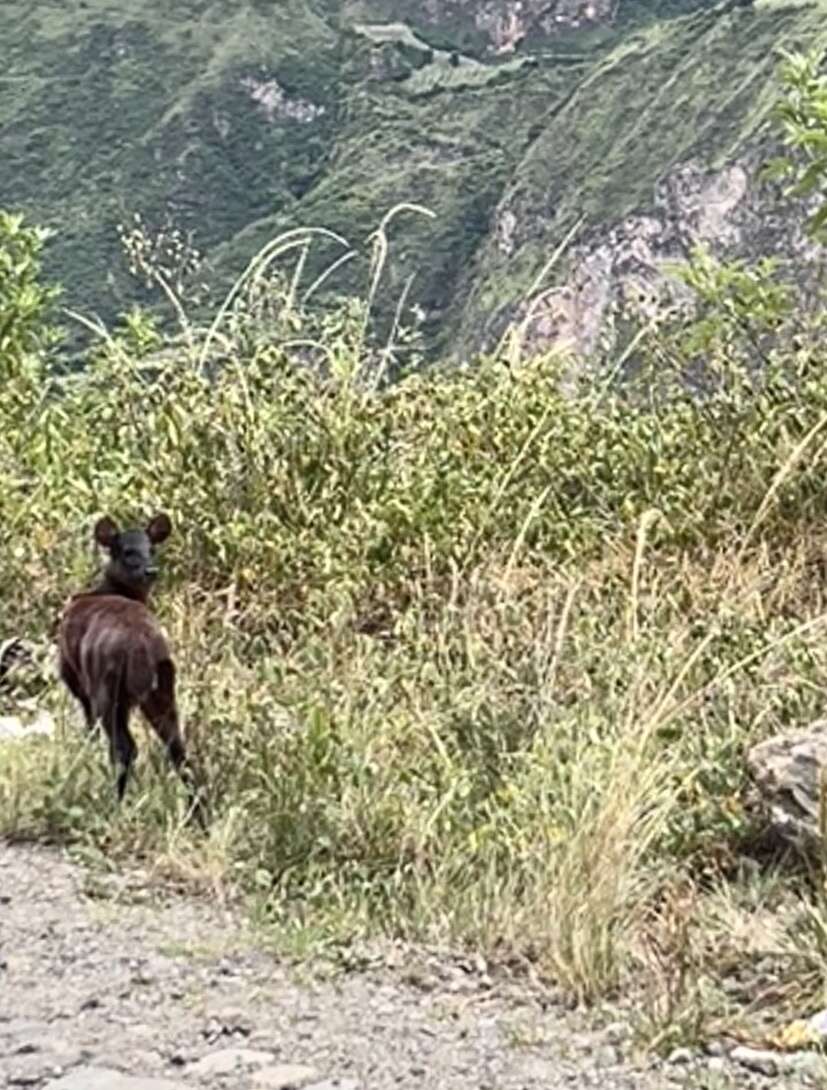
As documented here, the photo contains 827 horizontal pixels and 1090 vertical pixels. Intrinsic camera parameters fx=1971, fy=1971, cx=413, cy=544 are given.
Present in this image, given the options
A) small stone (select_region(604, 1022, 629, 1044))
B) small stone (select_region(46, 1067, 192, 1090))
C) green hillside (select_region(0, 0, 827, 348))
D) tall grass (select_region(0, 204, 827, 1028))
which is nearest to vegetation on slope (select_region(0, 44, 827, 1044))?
tall grass (select_region(0, 204, 827, 1028))

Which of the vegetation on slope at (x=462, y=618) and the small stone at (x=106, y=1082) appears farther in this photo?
the vegetation on slope at (x=462, y=618)

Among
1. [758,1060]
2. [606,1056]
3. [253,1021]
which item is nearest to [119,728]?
[253,1021]

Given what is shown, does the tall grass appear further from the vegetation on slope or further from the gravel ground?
the gravel ground

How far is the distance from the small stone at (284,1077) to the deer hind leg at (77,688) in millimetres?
2461

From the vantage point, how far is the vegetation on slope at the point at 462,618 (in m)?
5.06

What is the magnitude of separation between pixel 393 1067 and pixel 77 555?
4.82m

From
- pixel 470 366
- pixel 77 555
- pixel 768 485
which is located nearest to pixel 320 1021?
pixel 768 485

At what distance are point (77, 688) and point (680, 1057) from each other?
290 centimetres

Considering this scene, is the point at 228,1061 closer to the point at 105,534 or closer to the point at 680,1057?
the point at 680,1057

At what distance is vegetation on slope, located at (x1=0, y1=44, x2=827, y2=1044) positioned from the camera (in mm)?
5059

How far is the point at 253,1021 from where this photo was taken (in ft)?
14.3

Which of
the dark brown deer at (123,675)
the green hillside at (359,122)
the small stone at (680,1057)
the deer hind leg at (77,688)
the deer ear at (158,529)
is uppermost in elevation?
the deer ear at (158,529)

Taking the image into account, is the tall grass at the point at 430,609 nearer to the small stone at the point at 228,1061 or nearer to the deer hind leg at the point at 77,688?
the deer hind leg at the point at 77,688

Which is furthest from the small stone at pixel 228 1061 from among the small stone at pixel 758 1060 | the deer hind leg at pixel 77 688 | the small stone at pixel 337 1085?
the deer hind leg at pixel 77 688
